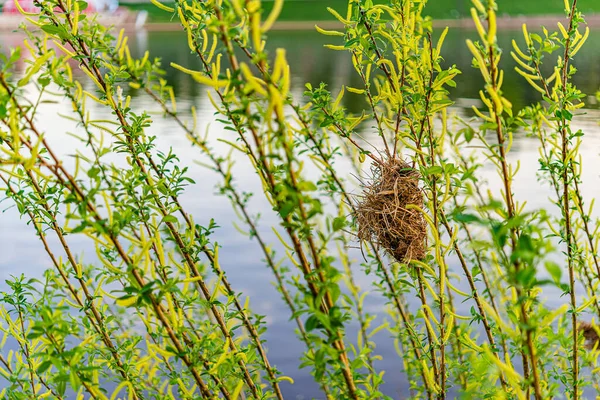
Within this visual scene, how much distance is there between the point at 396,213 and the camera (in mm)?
2227

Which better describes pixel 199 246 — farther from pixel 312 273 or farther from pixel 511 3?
pixel 511 3

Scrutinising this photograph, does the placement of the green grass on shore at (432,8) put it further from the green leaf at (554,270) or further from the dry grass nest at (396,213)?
the green leaf at (554,270)

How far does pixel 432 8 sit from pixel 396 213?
45.9m

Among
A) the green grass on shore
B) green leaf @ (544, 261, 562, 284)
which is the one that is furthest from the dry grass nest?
the green grass on shore

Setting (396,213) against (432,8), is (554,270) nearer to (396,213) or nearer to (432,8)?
(396,213)

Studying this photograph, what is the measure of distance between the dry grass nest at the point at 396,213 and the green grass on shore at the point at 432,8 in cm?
3135

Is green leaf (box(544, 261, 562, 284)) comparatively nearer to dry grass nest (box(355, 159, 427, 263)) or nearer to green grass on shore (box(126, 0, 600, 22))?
dry grass nest (box(355, 159, 427, 263))

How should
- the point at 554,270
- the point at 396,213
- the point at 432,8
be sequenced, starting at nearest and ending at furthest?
1. the point at 554,270
2. the point at 396,213
3. the point at 432,8

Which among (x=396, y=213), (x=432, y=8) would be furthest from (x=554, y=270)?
(x=432, y=8)

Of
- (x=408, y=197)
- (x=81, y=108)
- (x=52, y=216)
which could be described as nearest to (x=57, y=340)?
(x=52, y=216)

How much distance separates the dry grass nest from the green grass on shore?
31345 mm

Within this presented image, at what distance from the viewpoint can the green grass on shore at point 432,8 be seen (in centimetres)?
3891

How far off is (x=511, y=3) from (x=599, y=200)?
38.5 meters

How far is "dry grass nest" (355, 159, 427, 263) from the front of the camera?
2223 mm
